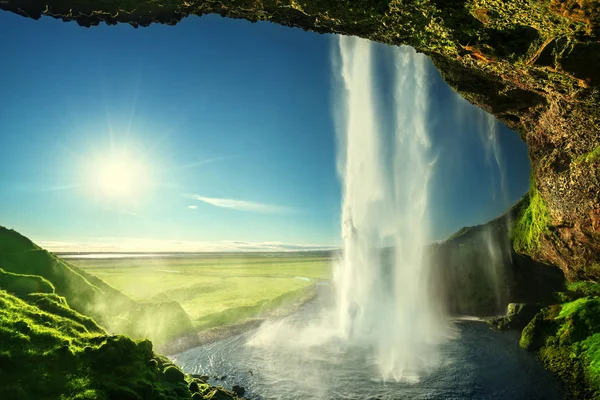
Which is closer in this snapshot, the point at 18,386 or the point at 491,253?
the point at 18,386

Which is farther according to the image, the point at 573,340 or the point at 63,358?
the point at 573,340

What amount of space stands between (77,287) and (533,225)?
112ft

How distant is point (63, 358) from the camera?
33.8 feet

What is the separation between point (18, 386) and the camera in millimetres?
8711

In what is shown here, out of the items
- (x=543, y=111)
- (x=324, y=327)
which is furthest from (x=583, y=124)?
(x=324, y=327)

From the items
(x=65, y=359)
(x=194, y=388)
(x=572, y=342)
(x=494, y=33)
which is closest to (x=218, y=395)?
(x=194, y=388)

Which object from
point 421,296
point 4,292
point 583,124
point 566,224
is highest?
point 583,124

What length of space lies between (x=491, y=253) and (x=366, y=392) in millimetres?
27373

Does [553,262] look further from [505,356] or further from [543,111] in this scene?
[543,111]

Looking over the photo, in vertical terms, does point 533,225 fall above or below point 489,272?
above

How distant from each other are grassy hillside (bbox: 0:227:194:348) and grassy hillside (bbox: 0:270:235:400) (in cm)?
258

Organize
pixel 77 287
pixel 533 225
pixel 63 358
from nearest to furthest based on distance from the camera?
pixel 63 358 → pixel 77 287 → pixel 533 225

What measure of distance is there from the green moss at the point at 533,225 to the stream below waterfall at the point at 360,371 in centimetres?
855

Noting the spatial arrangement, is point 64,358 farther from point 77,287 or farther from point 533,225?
point 533,225
